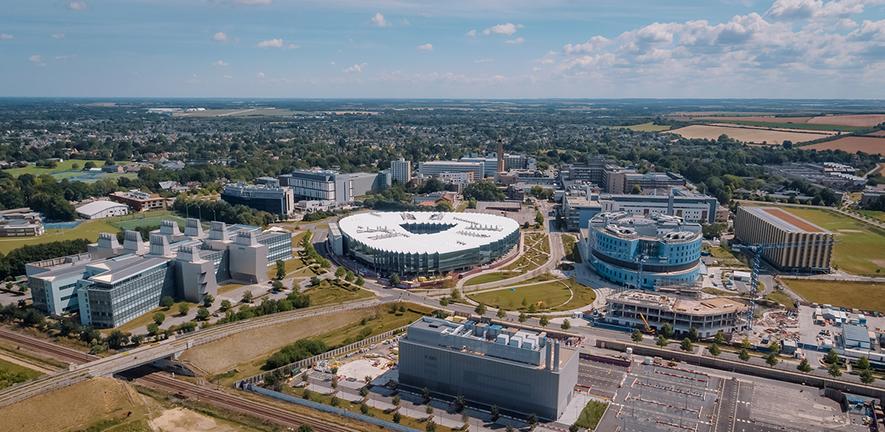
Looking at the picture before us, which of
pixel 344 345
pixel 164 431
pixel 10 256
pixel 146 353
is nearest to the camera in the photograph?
pixel 164 431

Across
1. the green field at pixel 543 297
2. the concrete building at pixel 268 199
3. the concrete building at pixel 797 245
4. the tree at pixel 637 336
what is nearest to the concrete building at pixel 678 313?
the tree at pixel 637 336

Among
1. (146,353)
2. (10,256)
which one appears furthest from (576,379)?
(10,256)

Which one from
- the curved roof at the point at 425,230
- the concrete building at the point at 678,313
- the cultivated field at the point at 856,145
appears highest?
the cultivated field at the point at 856,145

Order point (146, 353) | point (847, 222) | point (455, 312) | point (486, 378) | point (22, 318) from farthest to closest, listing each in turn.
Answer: point (847, 222) → point (455, 312) → point (22, 318) → point (146, 353) → point (486, 378)

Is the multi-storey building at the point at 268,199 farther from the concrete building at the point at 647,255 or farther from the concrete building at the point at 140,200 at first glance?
the concrete building at the point at 647,255

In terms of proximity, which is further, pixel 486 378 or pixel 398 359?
pixel 398 359

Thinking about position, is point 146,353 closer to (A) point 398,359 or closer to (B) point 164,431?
(B) point 164,431

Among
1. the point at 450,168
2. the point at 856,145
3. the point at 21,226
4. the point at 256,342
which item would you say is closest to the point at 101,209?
the point at 21,226
